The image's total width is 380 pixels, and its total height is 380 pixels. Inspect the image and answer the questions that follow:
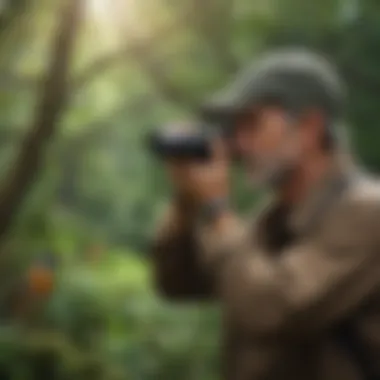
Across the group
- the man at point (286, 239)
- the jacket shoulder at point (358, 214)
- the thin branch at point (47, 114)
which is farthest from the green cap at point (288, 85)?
the thin branch at point (47, 114)

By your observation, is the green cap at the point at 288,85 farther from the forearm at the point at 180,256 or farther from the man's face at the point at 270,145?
the forearm at the point at 180,256

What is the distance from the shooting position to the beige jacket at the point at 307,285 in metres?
1.12

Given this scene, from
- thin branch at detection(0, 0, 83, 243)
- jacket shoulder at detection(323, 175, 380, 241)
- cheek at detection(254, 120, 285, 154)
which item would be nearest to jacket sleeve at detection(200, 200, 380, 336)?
jacket shoulder at detection(323, 175, 380, 241)

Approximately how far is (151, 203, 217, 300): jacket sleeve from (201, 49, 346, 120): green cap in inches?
6.5

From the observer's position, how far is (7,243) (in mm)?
1234

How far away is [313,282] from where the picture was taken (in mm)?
1126

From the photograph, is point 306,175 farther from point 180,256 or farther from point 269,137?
point 180,256

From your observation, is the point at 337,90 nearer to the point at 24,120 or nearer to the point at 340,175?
the point at 340,175

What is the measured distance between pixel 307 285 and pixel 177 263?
0.58ft

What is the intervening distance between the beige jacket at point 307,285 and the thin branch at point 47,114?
0.92ft

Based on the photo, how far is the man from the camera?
112 centimetres

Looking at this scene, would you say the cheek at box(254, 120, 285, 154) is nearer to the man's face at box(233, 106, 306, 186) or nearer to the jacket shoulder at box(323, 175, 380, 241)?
the man's face at box(233, 106, 306, 186)

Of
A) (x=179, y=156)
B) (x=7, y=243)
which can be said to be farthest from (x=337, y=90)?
(x=7, y=243)

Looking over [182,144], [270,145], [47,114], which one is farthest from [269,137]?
[47,114]
